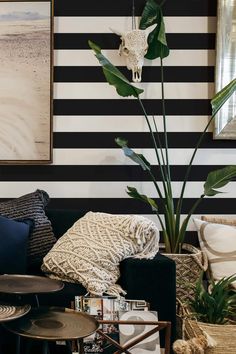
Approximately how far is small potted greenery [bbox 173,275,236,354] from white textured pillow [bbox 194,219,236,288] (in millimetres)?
256

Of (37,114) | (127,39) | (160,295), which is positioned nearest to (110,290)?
(160,295)

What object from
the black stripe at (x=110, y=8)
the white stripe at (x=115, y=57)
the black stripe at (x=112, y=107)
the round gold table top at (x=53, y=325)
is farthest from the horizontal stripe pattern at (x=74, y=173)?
the round gold table top at (x=53, y=325)

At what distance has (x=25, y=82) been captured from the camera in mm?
2762

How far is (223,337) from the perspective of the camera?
1.92 meters

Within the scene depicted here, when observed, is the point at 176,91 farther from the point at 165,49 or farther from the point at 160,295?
the point at 160,295

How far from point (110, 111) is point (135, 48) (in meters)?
0.43

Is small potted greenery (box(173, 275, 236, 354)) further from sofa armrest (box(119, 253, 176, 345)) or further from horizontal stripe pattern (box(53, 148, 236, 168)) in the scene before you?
horizontal stripe pattern (box(53, 148, 236, 168))

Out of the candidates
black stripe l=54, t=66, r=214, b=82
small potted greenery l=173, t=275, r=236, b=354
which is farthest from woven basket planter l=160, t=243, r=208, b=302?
black stripe l=54, t=66, r=214, b=82

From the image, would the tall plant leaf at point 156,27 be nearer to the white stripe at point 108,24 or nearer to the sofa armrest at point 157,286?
the white stripe at point 108,24

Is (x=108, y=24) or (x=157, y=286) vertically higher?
(x=108, y=24)

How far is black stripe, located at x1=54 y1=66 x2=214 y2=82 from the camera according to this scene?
110 inches

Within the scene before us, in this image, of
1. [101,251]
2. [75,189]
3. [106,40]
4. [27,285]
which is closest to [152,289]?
[101,251]

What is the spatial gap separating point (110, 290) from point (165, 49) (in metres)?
1.46

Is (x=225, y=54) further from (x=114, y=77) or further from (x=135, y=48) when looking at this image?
(x=114, y=77)
